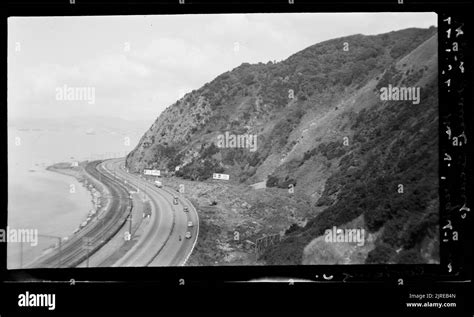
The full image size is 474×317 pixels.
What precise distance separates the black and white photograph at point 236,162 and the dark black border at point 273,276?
0.13m

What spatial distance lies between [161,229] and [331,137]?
3.40 m

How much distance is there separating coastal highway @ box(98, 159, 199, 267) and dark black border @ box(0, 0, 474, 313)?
0.63 feet

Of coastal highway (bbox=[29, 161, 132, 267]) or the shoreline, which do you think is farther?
the shoreline

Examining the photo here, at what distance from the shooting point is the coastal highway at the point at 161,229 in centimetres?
680

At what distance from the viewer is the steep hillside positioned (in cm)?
676

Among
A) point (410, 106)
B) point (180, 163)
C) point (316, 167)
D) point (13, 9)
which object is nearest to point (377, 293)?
point (316, 167)

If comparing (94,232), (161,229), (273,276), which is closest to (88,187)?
(94,232)

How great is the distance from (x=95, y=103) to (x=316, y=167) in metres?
3.97

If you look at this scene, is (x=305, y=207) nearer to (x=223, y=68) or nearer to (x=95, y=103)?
(x=223, y=68)

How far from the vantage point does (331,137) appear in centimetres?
721

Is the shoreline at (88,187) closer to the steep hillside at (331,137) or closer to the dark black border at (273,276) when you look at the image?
the steep hillside at (331,137)

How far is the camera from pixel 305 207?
6.98 metres

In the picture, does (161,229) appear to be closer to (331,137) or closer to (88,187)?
(88,187)

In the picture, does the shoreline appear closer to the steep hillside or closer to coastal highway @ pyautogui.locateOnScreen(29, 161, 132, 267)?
coastal highway @ pyautogui.locateOnScreen(29, 161, 132, 267)
